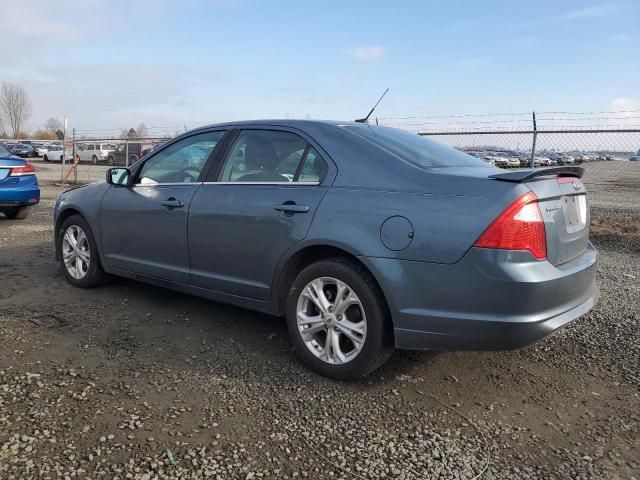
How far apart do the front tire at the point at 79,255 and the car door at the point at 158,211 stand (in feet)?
0.77

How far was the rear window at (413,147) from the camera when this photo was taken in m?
3.40

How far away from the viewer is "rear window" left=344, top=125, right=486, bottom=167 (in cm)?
340

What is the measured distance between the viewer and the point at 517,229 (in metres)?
2.73

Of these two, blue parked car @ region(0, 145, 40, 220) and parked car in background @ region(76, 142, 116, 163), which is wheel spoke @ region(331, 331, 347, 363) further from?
parked car in background @ region(76, 142, 116, 163)

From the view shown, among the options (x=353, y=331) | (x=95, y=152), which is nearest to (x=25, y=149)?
(x=95, y=152)

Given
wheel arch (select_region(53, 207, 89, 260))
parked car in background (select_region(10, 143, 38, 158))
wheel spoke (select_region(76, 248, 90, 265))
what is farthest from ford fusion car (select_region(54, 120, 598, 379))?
parked car in background (select_region(10, 143, 38, 158))

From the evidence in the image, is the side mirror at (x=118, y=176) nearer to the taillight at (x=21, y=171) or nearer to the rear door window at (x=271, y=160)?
the rear door window at (x=271, y=160)

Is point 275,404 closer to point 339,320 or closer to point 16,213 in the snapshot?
point 339,320

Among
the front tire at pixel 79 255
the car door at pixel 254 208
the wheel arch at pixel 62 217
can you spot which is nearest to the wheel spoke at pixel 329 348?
the car door at pixel 254 208

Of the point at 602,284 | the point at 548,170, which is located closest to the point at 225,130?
the point at 548,170

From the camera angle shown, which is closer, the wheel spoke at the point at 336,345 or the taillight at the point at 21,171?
the wheel spoke at the point at 336,345

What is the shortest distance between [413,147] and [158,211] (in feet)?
6.80

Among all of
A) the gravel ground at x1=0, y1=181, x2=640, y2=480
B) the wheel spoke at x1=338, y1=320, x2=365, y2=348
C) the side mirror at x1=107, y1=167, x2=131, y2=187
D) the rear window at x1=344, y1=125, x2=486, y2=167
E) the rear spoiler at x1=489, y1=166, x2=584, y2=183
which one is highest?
the rear window at x1=344, y1=125, x2=486, y2=167

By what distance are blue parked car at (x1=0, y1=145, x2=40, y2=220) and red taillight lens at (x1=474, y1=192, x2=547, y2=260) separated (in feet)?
27.3
